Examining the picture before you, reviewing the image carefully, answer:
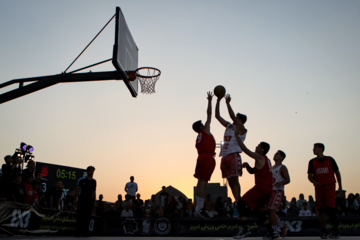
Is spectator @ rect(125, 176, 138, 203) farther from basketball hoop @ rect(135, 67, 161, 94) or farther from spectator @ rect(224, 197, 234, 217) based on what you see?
basketball hoop @ rect(135, 67, 161, 94)

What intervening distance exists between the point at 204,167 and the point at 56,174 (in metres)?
15.9

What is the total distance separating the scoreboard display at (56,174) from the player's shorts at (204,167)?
566 inches

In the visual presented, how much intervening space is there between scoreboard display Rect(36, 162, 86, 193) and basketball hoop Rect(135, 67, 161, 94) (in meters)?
10.6

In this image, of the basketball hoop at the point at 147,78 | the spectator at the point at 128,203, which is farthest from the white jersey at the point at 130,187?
the basketball hoop at the point at 147,78

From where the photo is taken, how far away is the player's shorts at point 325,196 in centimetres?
828

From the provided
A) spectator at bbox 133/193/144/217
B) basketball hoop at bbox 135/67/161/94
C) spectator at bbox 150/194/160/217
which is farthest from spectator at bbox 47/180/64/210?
spectator at bbox 150/194/160/217

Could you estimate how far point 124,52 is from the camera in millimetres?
11484

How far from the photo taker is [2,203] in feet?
31.3

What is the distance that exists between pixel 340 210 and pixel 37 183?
1180 centimetres

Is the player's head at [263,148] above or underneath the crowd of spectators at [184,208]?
above

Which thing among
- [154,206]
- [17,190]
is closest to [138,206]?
[154,206]

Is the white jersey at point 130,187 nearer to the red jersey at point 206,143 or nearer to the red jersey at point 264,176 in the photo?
the red jersey at point 206,143

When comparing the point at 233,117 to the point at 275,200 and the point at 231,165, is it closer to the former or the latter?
the point at 231,165

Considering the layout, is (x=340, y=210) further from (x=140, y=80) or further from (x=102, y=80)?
(x=102, y=80)
